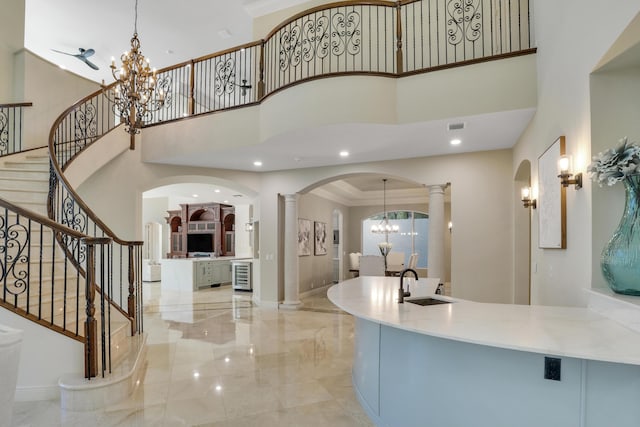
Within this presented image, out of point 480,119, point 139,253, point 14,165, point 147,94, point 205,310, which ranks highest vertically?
point 147,94

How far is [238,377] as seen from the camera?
388cm

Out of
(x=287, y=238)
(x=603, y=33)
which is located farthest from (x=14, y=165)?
(x=603, y=33)

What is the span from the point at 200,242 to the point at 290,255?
688 cm

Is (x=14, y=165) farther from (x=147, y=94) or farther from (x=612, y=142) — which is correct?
(x=612, y=142)

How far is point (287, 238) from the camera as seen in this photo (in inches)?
299

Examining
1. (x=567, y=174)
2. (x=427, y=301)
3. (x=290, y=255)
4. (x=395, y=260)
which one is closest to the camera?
(x=567, y=174)

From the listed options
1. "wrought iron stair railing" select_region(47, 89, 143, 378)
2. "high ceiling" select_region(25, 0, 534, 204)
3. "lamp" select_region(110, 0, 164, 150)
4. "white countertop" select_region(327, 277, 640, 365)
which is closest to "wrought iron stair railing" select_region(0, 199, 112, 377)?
"wrought iron stair railing" select_region(47, 89, 143, 378)

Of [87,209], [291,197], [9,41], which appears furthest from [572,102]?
[9,41]

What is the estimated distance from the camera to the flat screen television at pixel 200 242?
13344 millimetres

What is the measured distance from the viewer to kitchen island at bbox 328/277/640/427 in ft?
5.82

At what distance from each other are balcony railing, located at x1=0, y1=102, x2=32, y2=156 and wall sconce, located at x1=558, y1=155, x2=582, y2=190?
7554 millimetres

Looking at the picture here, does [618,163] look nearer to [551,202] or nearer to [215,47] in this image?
[551,202]

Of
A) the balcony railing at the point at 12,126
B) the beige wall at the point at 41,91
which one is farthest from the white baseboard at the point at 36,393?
the beige wall at the point at 41,91

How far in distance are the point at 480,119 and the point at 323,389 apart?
348 cm
